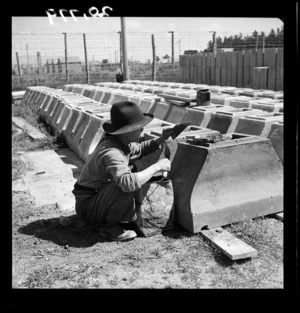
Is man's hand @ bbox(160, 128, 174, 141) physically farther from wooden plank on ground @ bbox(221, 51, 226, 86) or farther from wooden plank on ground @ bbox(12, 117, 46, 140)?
wooden plank on ground @ bbox(221, 51, 226, 86)

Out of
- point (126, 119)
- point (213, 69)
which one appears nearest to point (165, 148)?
point (126, 119)

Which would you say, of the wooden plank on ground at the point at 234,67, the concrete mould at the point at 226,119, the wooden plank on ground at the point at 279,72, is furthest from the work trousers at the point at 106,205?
the wooden plank on ground at the point at 234,67

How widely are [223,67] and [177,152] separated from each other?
10981 millimetres

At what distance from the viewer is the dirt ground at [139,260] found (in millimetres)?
3145

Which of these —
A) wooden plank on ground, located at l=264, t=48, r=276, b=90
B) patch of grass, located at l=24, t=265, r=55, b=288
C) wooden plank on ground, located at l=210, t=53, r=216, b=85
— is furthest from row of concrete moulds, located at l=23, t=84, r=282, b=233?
wooden plank on ground, located at l=210, t=53, r=216, b=85

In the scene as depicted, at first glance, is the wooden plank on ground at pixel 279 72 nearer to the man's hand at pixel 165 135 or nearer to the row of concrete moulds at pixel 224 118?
the row of concrete moulds at pixel 224 118

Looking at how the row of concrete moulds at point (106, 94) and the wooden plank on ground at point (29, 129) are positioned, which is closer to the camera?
the wooden plank on ground at point (29, 129)

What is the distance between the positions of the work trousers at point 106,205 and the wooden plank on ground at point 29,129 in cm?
505

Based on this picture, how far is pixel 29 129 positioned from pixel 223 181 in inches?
269

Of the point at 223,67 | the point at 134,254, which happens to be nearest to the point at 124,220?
the point at 134,254

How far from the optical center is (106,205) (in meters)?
3.85

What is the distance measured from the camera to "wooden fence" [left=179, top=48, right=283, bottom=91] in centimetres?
1201

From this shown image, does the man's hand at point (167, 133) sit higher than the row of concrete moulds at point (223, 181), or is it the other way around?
the man's hand at point (167, 133)

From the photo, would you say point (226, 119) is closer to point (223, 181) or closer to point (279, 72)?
point (223, 181)
